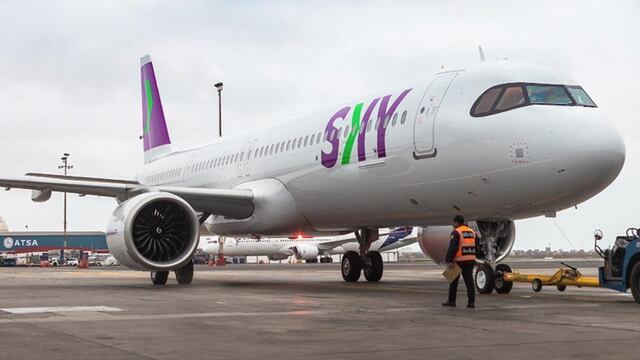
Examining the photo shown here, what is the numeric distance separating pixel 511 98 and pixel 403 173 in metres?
2.41

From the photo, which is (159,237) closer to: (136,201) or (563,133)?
(136,201)

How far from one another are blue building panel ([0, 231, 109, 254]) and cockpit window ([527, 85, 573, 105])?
89.3m

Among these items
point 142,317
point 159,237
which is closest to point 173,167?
point 159,237

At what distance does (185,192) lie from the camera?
1806cm

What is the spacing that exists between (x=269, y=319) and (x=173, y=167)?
1644 cm

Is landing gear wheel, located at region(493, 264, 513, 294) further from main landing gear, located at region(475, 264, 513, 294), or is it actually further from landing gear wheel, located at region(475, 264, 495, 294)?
landing gear wheel, located at region(475, 264, 495, 294)

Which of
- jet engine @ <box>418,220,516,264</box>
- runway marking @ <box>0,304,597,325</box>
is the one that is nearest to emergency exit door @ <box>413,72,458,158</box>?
jet engine @ <box>418,220,516,264</box>

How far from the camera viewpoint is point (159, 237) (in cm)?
1673

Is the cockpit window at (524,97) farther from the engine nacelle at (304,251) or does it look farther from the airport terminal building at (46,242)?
the airport terminal building at (46,242)

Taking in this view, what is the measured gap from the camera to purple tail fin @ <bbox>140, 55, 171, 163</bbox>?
27344 millimetres

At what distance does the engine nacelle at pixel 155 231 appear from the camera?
52.7 feet

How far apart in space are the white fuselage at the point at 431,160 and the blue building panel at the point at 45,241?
82921 millimetres

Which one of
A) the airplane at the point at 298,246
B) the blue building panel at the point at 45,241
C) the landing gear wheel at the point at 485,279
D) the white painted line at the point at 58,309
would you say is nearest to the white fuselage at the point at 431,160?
the landing gear wheel at the point at 485,279

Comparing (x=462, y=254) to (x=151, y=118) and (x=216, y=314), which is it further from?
(x=151, y=118)
